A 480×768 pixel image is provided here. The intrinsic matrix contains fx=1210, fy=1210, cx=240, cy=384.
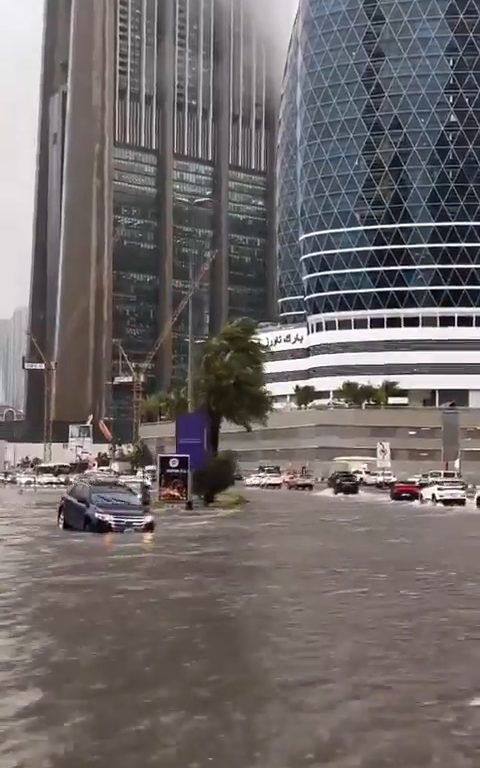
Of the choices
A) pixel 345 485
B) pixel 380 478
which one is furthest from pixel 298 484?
pixel 345 485

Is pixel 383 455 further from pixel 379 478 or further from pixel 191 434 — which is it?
pixel 191 434

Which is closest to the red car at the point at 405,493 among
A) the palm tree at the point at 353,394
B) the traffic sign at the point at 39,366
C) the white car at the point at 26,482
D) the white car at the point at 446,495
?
the white car at the point at 446,495

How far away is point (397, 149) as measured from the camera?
127 m

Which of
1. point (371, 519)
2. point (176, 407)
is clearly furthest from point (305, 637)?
point (176, 407)

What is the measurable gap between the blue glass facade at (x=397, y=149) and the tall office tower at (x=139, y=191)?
39211 mm

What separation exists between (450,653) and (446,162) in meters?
119

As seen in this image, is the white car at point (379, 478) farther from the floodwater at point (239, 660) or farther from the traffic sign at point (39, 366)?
the traffic sign at point (39, 366)

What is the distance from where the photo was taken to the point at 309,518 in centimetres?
3947

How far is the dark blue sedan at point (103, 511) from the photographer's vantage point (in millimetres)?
29953

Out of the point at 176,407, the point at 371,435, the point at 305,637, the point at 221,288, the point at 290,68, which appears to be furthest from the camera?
the point at 221,288

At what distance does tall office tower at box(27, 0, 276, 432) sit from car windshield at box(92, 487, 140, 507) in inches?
4885

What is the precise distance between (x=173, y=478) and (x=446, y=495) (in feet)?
52.2

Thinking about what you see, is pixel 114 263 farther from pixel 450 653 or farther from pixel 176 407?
pixel 450 653

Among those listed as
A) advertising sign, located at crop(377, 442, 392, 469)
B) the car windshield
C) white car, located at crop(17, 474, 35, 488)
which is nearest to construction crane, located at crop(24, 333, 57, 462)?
white car, located at crop(17, 474, 35, 488)
